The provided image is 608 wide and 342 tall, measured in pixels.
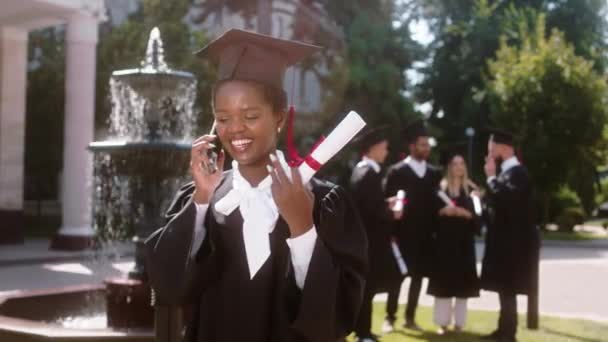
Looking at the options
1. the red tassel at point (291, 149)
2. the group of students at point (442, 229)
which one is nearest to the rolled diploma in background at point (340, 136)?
the red tassel at point (291, 149)

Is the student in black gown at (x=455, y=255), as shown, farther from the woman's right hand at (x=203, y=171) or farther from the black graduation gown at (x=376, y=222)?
the woman's right hand at (x=203, y=171)

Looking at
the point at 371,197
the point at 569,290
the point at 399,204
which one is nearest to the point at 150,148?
the point at 371,197

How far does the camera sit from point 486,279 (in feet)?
25.3

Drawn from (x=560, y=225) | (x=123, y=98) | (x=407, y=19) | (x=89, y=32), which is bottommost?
(x=560, y=225)

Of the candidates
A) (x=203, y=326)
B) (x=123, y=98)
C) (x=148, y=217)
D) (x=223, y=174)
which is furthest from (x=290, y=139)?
(x=123, y=98)

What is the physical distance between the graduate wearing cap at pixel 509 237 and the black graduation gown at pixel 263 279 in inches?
203

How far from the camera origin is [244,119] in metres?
2.73

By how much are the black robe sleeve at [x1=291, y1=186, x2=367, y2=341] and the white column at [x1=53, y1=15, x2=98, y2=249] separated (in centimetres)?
1516

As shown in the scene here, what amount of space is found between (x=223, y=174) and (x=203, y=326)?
0.57 metres

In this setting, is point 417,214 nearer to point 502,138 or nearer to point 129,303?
point 502,138

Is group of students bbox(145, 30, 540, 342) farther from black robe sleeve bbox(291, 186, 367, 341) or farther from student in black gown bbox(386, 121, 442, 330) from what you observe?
student in black gown bbox(386, 121, 442, 330)

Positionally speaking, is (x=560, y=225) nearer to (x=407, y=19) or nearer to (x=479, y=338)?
(x=407, y=19)

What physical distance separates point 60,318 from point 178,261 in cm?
475

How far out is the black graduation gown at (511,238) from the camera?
7.59 meters
